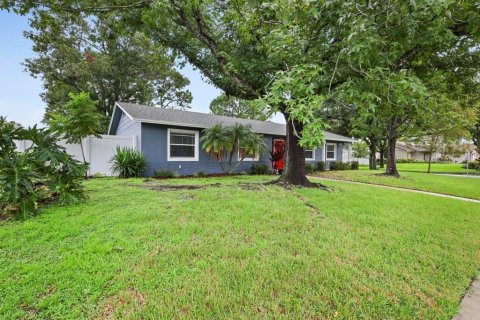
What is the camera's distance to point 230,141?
37.2 feet

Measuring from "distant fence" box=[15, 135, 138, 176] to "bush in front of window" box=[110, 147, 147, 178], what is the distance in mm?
593

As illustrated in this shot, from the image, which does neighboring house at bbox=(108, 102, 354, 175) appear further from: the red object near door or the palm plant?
the palm plant

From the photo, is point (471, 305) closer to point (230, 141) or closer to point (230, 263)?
point (230, 263)

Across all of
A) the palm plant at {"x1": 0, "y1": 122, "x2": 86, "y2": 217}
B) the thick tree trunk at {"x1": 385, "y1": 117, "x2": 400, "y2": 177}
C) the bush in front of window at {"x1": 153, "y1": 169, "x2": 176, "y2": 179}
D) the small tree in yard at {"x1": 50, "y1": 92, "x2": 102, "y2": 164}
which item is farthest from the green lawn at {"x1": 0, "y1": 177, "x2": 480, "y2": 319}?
the thick tree trunk at {"x1": 385, "y1": 117, "x2": 400, "y2": 177}

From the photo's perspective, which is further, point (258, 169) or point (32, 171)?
point (258, 169)

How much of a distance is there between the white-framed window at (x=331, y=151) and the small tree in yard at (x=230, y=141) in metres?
7.55

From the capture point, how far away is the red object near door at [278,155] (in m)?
13.7

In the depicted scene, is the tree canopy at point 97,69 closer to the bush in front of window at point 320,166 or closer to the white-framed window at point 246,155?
the white-framed window at point 246,155

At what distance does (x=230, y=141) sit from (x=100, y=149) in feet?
18.2

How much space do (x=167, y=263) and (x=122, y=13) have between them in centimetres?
802

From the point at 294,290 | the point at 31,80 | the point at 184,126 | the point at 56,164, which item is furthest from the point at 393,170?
the point at 31,80

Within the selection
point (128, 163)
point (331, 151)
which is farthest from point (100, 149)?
point (331, 151)

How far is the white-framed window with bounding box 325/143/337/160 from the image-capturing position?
18047 mm

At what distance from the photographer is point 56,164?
15.8ft
